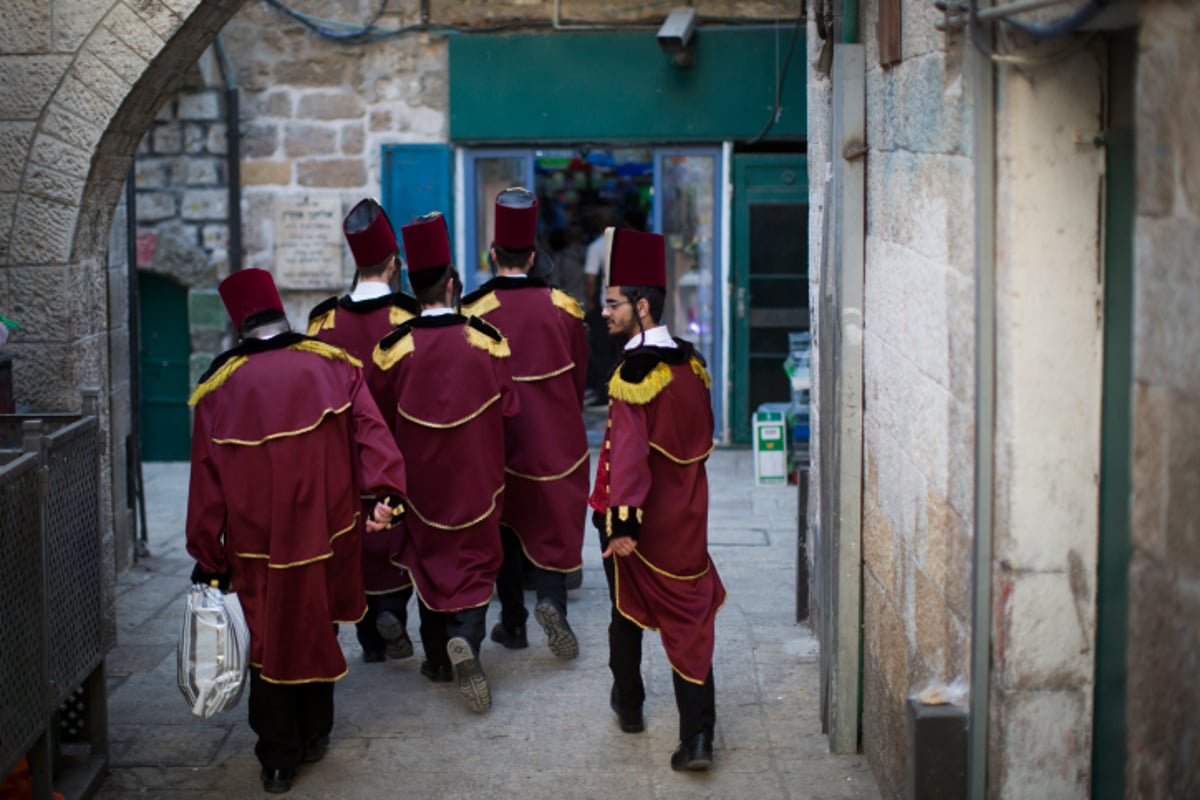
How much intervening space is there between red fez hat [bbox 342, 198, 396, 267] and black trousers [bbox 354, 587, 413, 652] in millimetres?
1352

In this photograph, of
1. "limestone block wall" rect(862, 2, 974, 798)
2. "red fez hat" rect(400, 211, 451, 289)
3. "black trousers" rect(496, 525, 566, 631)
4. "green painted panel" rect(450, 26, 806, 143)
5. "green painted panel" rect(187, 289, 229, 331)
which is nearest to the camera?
"limestone block wall" rect(862, 2, 974, 798)

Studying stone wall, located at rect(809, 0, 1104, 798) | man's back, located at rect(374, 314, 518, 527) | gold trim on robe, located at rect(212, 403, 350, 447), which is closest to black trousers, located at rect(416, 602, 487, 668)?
man's back, located at rect(374, 314, 518, 527)

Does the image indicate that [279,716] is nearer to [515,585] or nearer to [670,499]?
[670,499]

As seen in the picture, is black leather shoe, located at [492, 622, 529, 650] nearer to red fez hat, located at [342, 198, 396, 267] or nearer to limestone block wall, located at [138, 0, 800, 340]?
red fez hat, located at [342, 198, 396, 267]

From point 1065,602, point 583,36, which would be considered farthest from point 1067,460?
point 583,36

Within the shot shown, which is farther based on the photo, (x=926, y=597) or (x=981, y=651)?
(x=926, y=597)

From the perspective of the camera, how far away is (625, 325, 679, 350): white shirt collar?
18.1ft

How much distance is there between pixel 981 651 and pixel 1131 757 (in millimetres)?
943

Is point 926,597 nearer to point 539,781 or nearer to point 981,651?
point 981,651

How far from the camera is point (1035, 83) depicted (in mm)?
3719

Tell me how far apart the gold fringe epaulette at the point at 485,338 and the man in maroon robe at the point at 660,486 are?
82cm

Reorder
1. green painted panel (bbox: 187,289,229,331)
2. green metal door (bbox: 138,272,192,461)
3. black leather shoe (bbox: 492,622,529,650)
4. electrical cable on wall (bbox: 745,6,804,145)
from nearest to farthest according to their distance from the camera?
black leather shoe (bbox: 492,622,529,650)
electrical cable on wall (bbox: 745,6,804,145)
green painted panel (bbox: 187,289,229,331)
green metal door (bbox: 138,272,192,461)

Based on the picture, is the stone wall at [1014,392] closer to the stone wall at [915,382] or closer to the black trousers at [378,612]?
the stone wall at [915,382]

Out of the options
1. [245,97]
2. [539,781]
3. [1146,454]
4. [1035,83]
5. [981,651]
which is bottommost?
[539,781]
